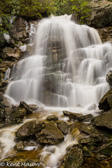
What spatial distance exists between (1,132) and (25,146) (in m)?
1.58

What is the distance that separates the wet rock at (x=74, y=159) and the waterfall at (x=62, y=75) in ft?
15.0

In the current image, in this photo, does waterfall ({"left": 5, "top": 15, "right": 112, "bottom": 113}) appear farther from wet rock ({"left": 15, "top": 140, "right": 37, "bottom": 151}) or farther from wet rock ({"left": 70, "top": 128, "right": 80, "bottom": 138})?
wet rock ({"left": 15, "top": 140, "right": 37, "bottom": 151})

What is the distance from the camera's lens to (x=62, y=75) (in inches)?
376

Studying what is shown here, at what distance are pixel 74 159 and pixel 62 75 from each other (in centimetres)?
693

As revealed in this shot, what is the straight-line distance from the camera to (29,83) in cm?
961

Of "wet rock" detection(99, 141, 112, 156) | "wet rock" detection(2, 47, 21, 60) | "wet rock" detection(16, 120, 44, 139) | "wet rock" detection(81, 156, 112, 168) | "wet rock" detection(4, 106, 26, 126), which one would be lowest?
"wet rock" detection(81, 156, 112, 168)

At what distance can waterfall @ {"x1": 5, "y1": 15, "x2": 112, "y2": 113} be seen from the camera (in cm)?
853

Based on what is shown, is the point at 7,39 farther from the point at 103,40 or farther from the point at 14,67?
the point at 103,40

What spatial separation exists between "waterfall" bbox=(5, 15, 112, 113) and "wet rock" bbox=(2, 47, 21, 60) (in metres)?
1.11

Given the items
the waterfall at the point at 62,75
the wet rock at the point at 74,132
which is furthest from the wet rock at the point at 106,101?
the wet rock at the point at 74,132

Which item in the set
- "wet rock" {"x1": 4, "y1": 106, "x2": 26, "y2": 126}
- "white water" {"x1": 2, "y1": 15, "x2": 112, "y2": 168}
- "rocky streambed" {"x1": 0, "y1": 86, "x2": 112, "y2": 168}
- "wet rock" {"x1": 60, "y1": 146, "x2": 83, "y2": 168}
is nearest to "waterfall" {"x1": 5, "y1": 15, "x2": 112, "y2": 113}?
"white water" {"x1": 2, "y1": 15, "x2": 112, "y2": 168}

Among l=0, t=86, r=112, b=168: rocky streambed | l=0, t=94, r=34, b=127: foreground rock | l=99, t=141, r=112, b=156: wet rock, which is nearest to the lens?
l=0, t=86, r=112, b=168: rocky streambed

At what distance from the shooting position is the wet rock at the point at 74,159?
9.77 feet

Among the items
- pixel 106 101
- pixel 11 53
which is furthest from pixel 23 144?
pixel 11 53
